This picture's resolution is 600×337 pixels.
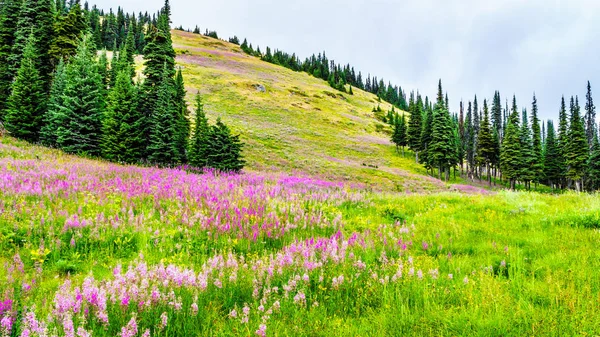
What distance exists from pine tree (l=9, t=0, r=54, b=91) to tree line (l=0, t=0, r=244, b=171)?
9cm

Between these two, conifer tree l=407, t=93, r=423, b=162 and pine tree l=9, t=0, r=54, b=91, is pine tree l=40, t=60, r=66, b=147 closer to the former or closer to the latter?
pine tree l=9, t=0, r=54, b=91

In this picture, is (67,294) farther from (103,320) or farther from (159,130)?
(159,130)

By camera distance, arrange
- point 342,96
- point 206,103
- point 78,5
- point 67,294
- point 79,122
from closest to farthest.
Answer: point 67,294 < point 79,122 < point 78,5 < point 206,103 < point 342,96

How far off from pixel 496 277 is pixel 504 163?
81.9 meters

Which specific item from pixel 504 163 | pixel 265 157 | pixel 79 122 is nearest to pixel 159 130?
pixel 79 122

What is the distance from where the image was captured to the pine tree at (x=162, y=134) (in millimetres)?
24125

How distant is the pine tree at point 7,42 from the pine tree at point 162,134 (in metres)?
19.7

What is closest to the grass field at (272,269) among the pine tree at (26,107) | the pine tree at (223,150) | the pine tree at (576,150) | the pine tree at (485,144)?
the pine tree at (223,150)

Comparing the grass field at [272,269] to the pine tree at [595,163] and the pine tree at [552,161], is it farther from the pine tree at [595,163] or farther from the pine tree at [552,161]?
the pine tree at [552,161]

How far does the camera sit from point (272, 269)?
4301 mm

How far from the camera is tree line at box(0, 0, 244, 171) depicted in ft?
73.9

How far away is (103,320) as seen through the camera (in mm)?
3053

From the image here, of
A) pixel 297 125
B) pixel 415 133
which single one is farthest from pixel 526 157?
pixel 297 125

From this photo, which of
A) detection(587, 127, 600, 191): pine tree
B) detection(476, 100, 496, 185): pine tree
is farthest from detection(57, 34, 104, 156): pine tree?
detection(587, 127, 600, 191): pine tree
